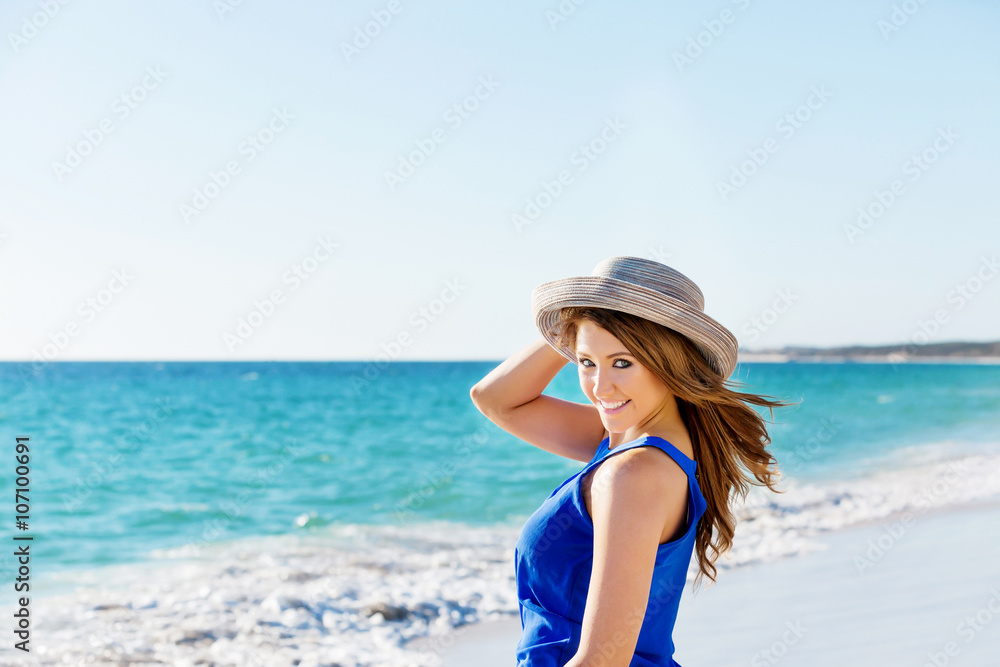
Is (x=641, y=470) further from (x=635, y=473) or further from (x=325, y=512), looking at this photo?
(x=325, y=512)

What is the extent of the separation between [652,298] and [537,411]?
0.73m

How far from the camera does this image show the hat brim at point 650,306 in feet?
5.60

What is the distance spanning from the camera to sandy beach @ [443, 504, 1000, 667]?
15.5 feet

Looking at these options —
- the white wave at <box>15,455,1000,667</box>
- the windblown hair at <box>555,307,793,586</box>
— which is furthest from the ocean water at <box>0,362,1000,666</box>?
the windblown hair at <box>555,307,793,586</box>

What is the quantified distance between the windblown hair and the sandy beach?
10.5 feet

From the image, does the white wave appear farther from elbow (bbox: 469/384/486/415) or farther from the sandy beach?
elbow (bbox: 469/384/486/415)

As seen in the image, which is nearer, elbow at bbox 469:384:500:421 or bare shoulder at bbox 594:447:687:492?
bare shoulder at bbox 594:447:687:492

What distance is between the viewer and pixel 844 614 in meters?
5.37

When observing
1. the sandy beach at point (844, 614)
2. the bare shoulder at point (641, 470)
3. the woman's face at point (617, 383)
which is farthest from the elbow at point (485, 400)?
the sandy beach at point (844, 614)

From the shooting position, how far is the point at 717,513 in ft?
6.21

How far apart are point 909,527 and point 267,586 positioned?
628 centimetres

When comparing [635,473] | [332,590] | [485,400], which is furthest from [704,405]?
[332,590]

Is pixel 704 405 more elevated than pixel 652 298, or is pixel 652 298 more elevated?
pixel 652 298

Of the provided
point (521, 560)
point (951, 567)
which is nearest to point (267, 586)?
point (951, 567)
